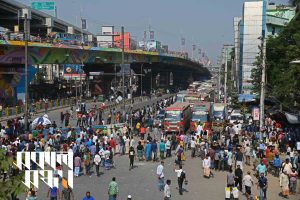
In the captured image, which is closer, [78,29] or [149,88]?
[149,88]

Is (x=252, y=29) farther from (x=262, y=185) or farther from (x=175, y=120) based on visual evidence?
(x=262, y=185)

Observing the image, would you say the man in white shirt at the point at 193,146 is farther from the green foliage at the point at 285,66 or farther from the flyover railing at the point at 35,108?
the flyover railing at the point at 35,108

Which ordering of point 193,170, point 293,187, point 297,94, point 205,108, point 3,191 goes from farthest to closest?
point 205,108 < point 297,94 < point 193,170 < point 293,187 < point 3,191

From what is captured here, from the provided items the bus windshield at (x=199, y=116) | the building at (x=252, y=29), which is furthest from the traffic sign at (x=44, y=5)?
the bus windshield at (x=199, y=116)

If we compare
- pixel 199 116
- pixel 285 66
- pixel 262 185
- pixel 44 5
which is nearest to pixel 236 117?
pixel 199 116

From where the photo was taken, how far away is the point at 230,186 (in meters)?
18.0

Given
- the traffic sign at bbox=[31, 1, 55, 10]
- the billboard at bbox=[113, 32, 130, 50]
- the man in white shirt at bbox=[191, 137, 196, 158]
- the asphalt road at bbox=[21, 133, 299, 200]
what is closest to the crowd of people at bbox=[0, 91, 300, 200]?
the man in white shirt at bbox=[191, 137, 196, 158]

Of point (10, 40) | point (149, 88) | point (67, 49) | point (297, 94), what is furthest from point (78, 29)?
point (297, 94)

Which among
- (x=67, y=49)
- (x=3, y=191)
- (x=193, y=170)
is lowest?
(x=193, y=170)

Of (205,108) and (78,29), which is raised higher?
(78,29)

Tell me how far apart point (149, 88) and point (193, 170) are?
95.2 m

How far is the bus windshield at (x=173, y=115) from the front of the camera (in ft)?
129

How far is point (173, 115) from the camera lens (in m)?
39.5

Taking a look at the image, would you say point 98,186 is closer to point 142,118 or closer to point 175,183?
point 175,183
